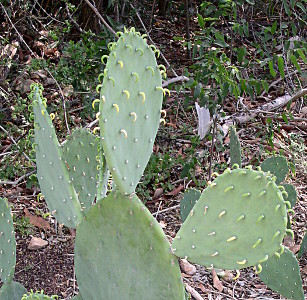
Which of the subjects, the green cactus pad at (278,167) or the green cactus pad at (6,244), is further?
the green cactus pad at (278,167)

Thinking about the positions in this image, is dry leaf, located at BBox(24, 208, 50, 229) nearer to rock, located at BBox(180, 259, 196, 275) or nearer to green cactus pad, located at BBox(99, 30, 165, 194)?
rock, located at BBox(180, 259, 196, 275)

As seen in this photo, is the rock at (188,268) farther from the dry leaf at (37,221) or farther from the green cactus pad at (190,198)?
the dry leaf at (37,221)

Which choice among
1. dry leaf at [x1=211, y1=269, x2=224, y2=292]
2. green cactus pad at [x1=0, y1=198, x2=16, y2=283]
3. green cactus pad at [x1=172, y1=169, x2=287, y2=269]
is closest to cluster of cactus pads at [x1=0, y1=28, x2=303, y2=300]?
green cactus pad at [x1=172, y1=169, x2=287, y2=269]

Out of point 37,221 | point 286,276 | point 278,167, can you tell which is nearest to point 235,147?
point 278,167

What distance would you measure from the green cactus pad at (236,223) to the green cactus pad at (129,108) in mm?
185

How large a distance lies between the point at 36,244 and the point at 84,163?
970 mm

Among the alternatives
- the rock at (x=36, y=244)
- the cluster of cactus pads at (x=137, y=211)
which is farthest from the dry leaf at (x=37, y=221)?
the cluster of cactus pads at (x=137, y=211)

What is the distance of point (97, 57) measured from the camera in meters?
3.07

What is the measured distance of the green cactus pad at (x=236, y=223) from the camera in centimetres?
125

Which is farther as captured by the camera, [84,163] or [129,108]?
[84,163]

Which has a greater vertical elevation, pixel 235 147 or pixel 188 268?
pixel 235 147

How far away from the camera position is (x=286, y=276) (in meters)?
2.12

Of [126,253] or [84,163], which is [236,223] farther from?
Answer: [84,163]

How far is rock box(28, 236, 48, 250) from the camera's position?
103 inches
